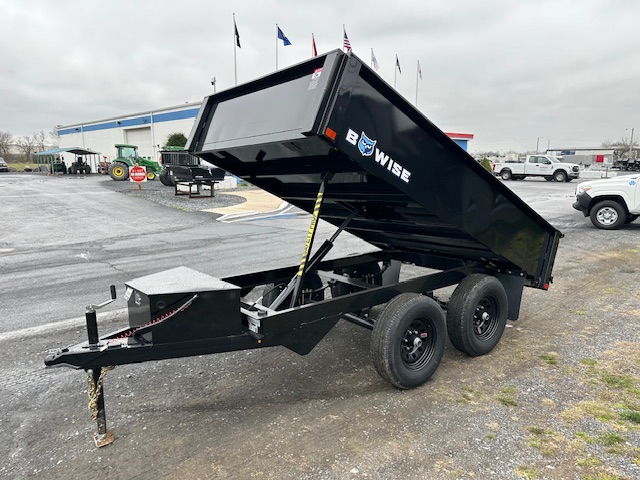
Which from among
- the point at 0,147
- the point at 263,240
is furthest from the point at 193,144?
the point at 0,147

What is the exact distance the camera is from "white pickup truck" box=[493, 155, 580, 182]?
3341cm

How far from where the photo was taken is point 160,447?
2.78 meters

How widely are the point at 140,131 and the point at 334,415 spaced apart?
2146 inches

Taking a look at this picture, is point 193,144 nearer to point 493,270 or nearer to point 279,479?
point 279,479

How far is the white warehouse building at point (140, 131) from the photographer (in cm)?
4328

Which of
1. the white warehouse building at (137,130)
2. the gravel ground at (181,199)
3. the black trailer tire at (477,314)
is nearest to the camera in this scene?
the black trailer tire at (477,314)

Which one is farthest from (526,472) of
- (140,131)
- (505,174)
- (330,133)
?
(140,131)

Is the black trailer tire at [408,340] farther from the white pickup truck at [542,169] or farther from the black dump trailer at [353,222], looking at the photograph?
the white pickup truck at [542,169]

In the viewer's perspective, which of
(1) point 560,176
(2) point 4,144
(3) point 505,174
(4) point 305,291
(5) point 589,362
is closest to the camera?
(5) point 589,362

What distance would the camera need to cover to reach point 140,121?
4959cm

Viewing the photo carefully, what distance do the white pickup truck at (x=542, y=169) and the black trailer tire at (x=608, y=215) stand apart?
24.4 metres

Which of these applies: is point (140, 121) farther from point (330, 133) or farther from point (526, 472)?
point (526, 472)

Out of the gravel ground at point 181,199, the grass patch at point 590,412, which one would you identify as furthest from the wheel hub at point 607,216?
the gravel ground at point 181,199

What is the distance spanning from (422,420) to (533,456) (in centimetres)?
70
